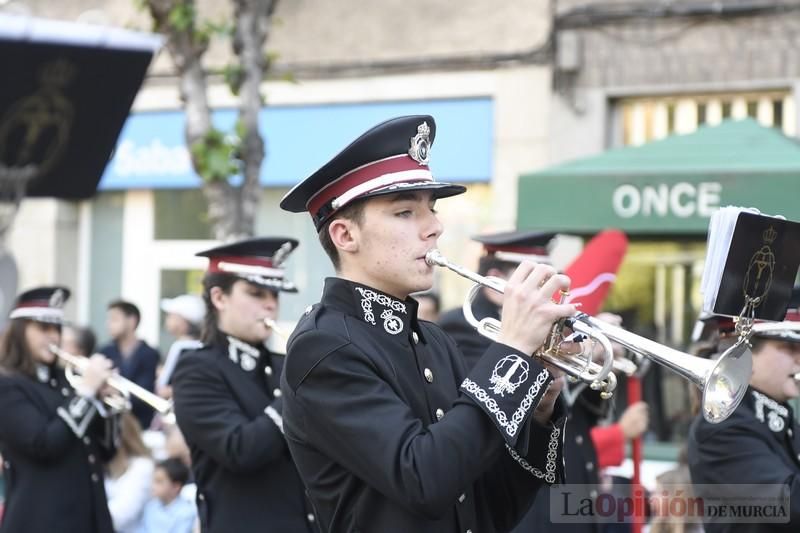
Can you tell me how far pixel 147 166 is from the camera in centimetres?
1460

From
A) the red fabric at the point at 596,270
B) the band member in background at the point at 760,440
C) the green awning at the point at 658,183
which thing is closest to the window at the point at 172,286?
the green awning at the point at 658,183

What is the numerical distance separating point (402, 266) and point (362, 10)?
1052 cm

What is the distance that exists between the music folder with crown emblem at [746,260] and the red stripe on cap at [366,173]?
76cm

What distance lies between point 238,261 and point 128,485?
245 cm

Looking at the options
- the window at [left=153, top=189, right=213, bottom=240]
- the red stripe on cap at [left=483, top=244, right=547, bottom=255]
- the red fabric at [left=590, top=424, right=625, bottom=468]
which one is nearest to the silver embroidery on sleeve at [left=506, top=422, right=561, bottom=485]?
the red stripe on cap at [left=483, top=244, right=547, bottom=255]

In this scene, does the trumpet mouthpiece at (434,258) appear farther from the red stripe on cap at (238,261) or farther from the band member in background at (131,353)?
the band member in background at (131,353)

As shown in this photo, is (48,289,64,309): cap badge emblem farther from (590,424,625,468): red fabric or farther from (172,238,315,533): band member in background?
(590,424,625,468): red fabric

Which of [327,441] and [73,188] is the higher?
[73,188]

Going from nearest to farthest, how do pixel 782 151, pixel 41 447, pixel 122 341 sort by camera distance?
pixel 41 447 < pixel 782 151 < pixel 122 341

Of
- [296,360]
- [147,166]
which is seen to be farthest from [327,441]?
[147,166]

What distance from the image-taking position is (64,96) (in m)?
4.85

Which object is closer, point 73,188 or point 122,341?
point 73,188

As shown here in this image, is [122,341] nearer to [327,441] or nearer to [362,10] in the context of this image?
[362,10]

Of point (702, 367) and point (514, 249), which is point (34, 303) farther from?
point (702, 367)
